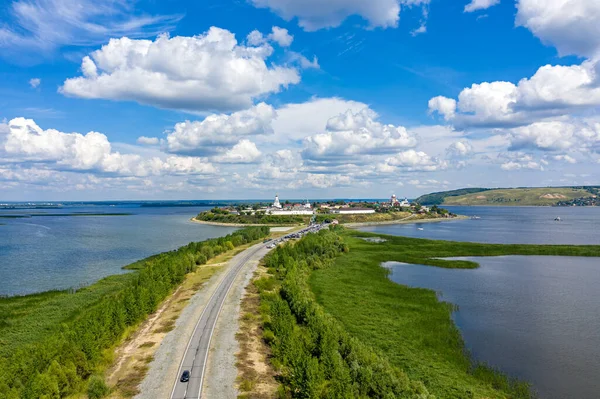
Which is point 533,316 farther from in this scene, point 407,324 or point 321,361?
point 321,361

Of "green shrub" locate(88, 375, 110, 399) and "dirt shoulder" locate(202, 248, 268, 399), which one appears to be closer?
"green shrub" locate(88, 375, 110, 399)

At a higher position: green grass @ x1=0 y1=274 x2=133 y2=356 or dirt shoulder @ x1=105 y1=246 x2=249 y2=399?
dirt shoulder @ x1=105 y1=246 x2=249 y2=399

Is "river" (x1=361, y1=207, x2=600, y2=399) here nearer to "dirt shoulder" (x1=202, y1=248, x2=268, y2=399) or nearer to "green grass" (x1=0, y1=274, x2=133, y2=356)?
"dirt shoulder" (x1=202, y1=248, x2=268, y2=399)

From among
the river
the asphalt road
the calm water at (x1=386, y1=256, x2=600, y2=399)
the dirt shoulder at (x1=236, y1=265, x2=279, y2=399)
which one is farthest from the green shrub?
Result: the calm water at (x1=386, y1=256, x2=600, y2=399)

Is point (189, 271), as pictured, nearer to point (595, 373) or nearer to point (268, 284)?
point (268, 284)

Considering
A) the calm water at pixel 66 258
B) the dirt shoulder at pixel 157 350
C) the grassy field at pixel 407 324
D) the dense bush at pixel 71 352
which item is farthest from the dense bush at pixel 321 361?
the calm water at pixel 66 258

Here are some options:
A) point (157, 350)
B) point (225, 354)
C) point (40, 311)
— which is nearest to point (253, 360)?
point (225, 354)
